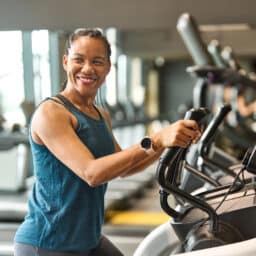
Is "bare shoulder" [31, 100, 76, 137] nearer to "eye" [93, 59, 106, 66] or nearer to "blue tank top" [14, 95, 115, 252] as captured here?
"blue tank top" [14, 95, 115, 252]

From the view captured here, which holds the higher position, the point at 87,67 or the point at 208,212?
the point at 87,67

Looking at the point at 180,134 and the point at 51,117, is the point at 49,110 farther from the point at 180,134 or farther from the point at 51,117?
the point at 180,134

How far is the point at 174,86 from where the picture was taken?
12289 mm

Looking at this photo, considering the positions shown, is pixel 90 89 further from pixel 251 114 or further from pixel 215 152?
pixel 251 114

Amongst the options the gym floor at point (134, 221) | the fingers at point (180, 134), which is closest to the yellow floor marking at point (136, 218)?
the gym floor at point (134, 221)

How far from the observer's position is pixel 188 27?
2.88 metres

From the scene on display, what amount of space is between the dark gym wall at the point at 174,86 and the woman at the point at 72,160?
10643 mm

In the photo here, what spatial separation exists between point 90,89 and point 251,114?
5.02m

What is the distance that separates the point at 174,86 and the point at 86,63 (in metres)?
10.9

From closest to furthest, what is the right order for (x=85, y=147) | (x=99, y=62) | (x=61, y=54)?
(x=85, y=147) → (x=99, y=62) → (x=61, y=54)

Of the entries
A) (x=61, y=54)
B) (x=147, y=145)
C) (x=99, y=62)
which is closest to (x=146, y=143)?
(x=147, y=145)

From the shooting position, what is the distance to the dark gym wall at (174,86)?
12195 mm

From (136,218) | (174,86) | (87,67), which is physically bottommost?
(136,218)

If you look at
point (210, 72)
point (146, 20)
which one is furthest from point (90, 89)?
point (210, 72)
